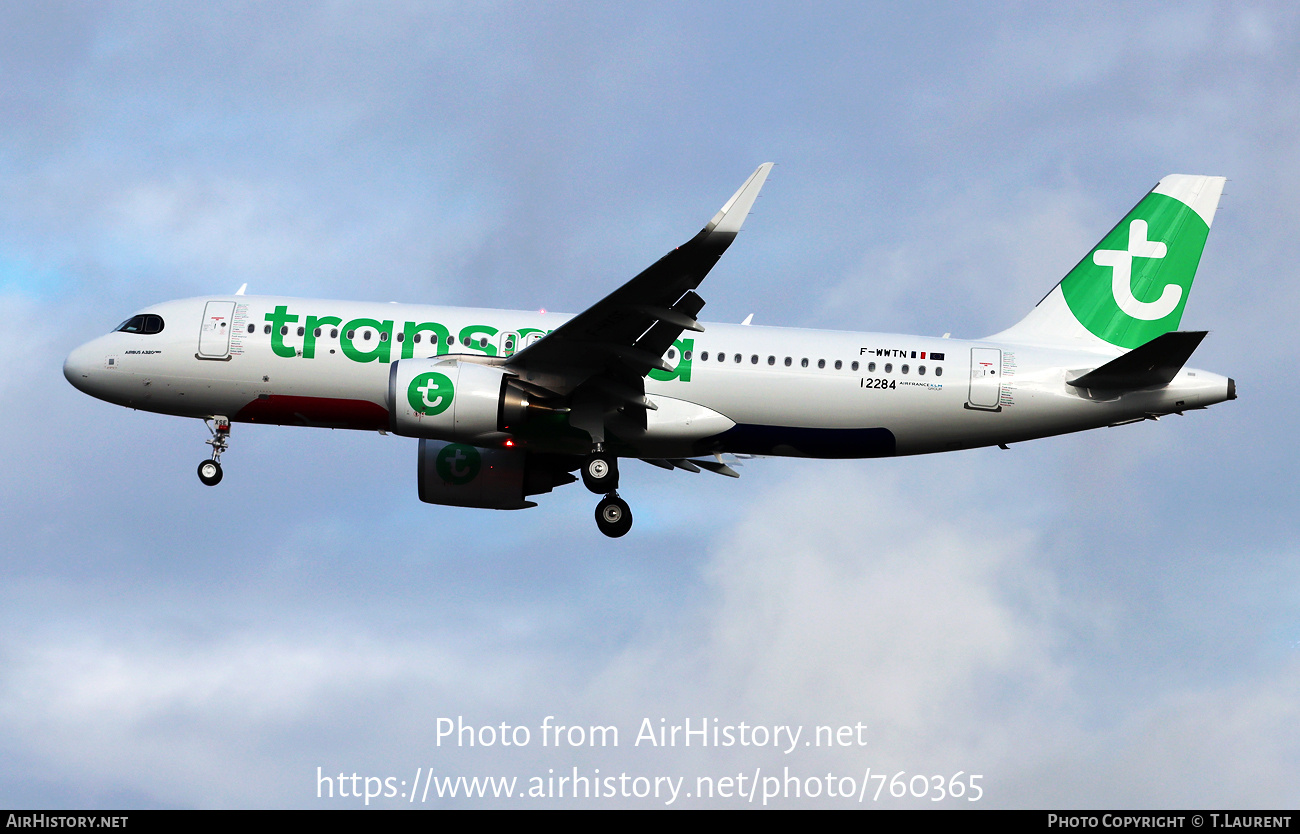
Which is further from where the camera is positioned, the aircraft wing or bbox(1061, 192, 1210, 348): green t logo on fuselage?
bbox(1061, 192, 1210, 348): green t logo on fuselage

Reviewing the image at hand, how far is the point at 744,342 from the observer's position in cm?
3356

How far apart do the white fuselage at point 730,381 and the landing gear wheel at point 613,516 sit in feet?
4.31

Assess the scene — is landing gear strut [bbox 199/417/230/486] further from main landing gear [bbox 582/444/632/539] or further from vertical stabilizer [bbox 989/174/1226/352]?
vertical stabilizer [bbox 989/174/1226/352]

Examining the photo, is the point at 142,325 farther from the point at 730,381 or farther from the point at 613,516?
the point at 730,381

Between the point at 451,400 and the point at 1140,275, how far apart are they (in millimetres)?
17951

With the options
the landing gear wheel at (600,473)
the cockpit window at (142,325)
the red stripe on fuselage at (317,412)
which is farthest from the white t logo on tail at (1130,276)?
the cockpit window at (142,325)

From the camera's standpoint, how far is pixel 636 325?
101 feet

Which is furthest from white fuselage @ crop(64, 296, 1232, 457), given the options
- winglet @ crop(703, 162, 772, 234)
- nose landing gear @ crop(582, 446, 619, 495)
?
winglet @ crop(703, 162, 772, 234)

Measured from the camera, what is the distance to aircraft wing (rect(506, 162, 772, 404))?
27344mm

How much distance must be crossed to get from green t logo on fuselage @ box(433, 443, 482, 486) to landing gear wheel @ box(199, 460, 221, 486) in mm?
5407
